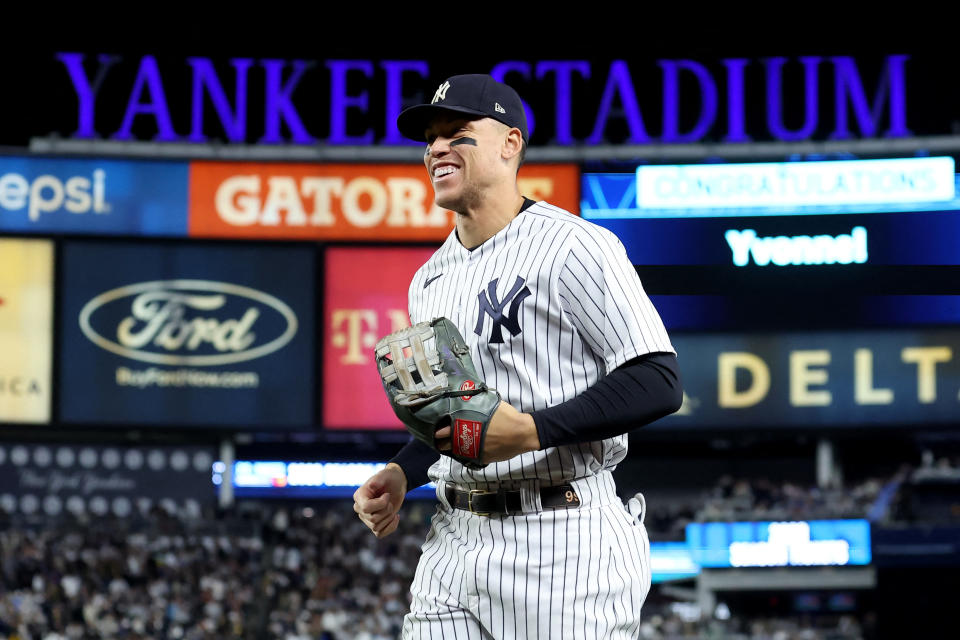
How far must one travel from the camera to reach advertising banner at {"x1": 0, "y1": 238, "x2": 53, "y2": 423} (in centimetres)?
1399

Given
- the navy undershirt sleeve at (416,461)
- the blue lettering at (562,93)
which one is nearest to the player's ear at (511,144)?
the navy undershirt sleeve at (416,461)

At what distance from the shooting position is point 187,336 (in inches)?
561

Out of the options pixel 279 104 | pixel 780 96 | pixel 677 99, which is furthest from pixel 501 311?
pixel 279 104

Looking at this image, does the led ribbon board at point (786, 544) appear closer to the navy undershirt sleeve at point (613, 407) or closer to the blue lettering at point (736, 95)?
the blue lettering at point (736, 95)

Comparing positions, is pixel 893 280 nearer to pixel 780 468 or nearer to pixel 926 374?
pixel 926 374

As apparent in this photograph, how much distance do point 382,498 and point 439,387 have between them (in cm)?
47

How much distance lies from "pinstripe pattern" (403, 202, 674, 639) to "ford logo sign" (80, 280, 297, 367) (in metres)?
12.0

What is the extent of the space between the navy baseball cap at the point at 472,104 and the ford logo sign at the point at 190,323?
11861mm

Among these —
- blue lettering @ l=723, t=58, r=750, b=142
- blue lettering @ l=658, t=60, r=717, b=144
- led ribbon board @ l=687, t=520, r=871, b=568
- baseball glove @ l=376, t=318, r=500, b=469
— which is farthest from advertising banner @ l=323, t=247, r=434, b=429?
baseball glove @ l=376, t=318, r=500, b=469

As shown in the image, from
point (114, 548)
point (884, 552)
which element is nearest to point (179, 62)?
point (114, 548)

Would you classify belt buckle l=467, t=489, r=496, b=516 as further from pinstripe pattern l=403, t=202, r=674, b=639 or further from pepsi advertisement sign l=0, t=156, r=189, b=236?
pepsi advertisement sign l=0, t=156, r=189, b=236

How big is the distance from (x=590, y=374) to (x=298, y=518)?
1525cm

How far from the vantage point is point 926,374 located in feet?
45.6

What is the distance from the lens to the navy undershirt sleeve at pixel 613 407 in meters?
2.12
